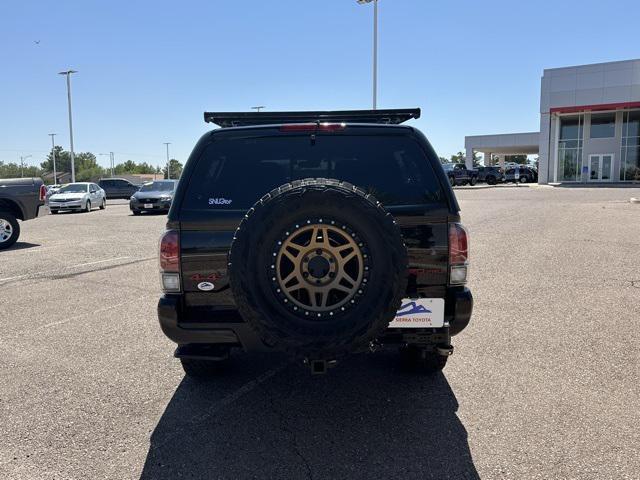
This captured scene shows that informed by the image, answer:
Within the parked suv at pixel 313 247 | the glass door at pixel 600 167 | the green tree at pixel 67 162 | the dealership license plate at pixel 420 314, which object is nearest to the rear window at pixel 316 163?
the parked suv at pixel 313 247

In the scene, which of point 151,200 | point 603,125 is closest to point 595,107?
point 603,125

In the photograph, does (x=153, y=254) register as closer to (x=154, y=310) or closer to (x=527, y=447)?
(x=154, y=310)

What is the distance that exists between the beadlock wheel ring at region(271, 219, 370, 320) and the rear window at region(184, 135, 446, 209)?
2.16 feet

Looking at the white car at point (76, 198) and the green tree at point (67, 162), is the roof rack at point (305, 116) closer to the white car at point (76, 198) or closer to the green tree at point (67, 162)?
the white car at point (76, 198)

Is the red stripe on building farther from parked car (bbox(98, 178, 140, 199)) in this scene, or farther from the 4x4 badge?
the 4x4 badge

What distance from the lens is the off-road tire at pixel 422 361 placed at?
13.1 feet

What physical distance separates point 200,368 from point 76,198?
23270 millimetres

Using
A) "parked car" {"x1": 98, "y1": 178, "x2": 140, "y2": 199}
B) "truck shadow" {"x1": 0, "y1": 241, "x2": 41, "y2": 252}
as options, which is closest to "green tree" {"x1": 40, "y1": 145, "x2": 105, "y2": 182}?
"parked car" {"x1": 98, "y1": 178, "x2": 140, "y2": 199}

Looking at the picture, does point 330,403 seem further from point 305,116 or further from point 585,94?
point 585,94

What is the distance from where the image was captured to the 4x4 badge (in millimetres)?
3270

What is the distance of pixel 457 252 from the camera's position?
10.8 feet

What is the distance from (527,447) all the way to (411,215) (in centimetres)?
152

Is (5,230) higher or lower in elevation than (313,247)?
lower

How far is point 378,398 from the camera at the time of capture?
3715mm
